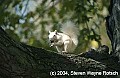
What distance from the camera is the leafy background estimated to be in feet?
17.1

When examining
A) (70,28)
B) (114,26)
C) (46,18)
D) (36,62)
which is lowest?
(36,62)

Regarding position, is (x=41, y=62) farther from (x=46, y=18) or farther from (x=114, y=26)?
(x=46, y=18)

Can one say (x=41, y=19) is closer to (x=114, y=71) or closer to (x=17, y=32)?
(x=17, y=32)

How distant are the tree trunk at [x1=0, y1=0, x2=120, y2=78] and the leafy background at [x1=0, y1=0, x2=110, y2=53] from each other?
5.75 ft

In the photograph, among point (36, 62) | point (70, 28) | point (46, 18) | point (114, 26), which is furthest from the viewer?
point (46, 18)

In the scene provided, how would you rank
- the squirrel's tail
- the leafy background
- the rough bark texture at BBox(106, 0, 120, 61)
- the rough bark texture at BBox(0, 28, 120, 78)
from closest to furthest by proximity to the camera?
1. the rough bark texture at BBox(0, 28, 120, 78)
2. the rough bark texture at BBox(106, 0, 120, 61)
3. the squirrel's tail
4. the leafy background

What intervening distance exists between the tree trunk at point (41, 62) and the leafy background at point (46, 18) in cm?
175

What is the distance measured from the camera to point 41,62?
9.29ft

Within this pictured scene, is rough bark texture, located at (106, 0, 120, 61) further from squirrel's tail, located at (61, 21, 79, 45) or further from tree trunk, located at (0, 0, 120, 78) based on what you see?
squirrel's tail, located at (61, 21, 79, 45)

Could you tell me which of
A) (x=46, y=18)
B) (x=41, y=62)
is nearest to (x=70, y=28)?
(x=46, y=18)

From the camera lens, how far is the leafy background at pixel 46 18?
17.1ft

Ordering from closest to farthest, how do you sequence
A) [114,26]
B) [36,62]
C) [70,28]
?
1. [36,62]
2. [114,26]
3. [70,28]

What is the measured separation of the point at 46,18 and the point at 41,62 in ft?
10.4

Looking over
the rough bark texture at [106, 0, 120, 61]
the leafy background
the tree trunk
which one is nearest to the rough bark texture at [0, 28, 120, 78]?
the tree trunk
